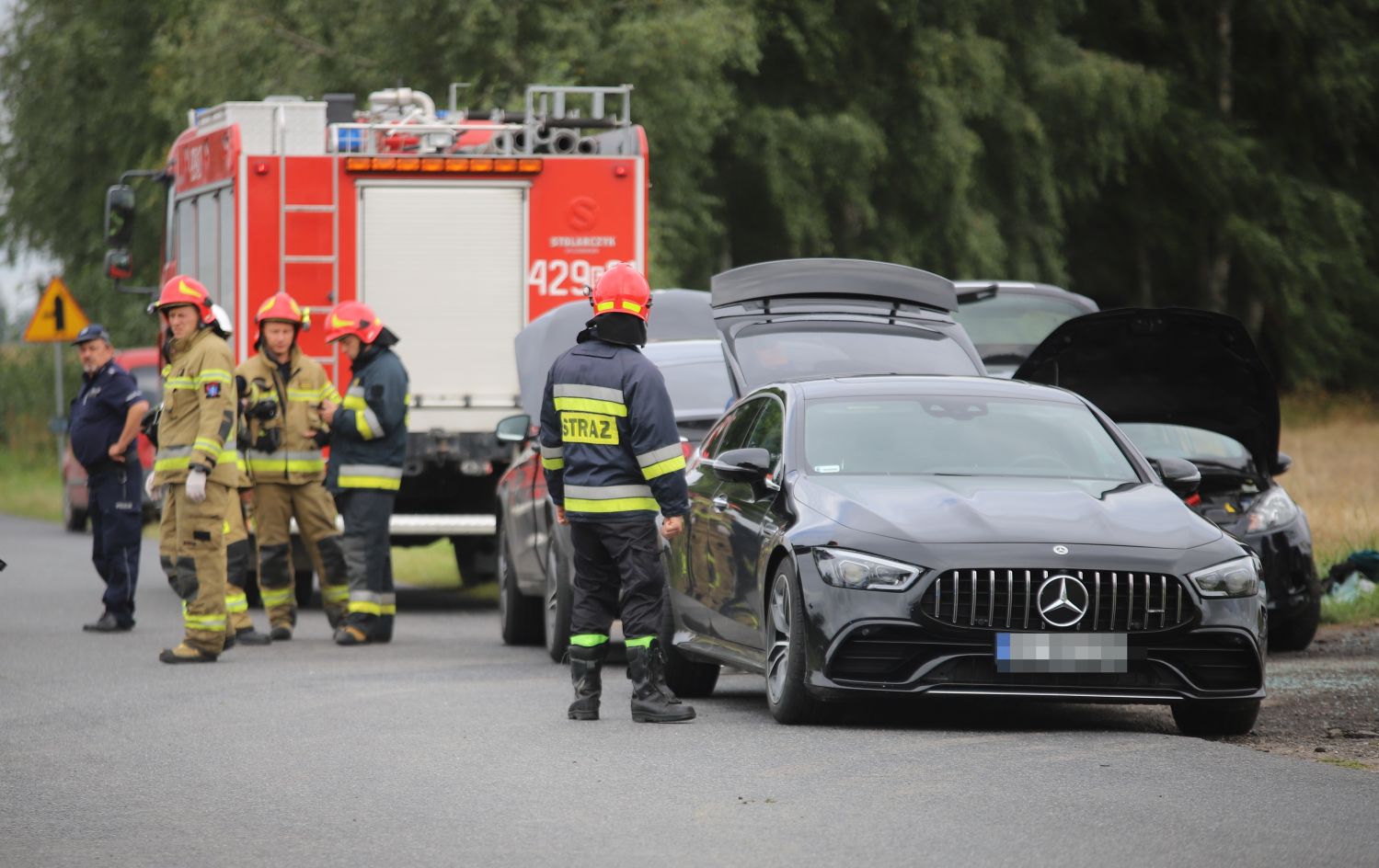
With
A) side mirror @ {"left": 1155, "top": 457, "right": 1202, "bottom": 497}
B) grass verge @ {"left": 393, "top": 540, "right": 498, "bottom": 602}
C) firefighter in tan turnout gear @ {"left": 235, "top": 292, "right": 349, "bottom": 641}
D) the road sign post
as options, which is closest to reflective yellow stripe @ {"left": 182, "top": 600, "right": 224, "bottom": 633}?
firefighter in tan turnout gear @ {"left": 235, "top": 292, "right": 349, "bottom": 641}

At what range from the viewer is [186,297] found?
12.3 metres

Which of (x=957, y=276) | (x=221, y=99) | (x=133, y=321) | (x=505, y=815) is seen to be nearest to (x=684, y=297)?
(x=505, y=815)

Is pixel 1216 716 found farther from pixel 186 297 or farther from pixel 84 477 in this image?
pixel 84 477

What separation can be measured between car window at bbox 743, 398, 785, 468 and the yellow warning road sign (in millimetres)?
20477

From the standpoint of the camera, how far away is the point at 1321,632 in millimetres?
13461

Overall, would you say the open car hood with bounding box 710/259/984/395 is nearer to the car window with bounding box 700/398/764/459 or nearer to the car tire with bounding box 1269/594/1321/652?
the car window with bounding box 700/398/764/459

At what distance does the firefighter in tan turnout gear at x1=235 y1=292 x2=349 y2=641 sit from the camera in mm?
13805

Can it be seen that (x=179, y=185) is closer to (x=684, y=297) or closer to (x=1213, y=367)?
(x=684, y=297)

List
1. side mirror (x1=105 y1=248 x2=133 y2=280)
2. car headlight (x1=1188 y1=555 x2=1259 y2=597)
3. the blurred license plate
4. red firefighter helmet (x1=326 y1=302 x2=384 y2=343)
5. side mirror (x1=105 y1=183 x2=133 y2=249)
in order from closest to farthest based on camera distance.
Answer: the blurred license plate, car headlight (x1=1188 y1=555 x2=1259 y2=597), red firefighter helmet (x1=326 y1=302 x2=384 y2=343), side mirror (x1=105 y1=183 x2=133 y2=249), side mirror (x1=105 y1=248 x2=133 y2=280)

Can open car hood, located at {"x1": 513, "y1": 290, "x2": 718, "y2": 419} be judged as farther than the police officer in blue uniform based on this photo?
No

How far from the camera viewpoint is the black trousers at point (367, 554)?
44.6 feet

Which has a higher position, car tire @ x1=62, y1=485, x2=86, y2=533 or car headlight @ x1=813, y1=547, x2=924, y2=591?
car headlight @ x1=813, y1=547, x2=924, y2=591

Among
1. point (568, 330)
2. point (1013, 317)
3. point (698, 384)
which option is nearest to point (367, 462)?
point (568, 330)

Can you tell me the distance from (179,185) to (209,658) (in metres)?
6.43
